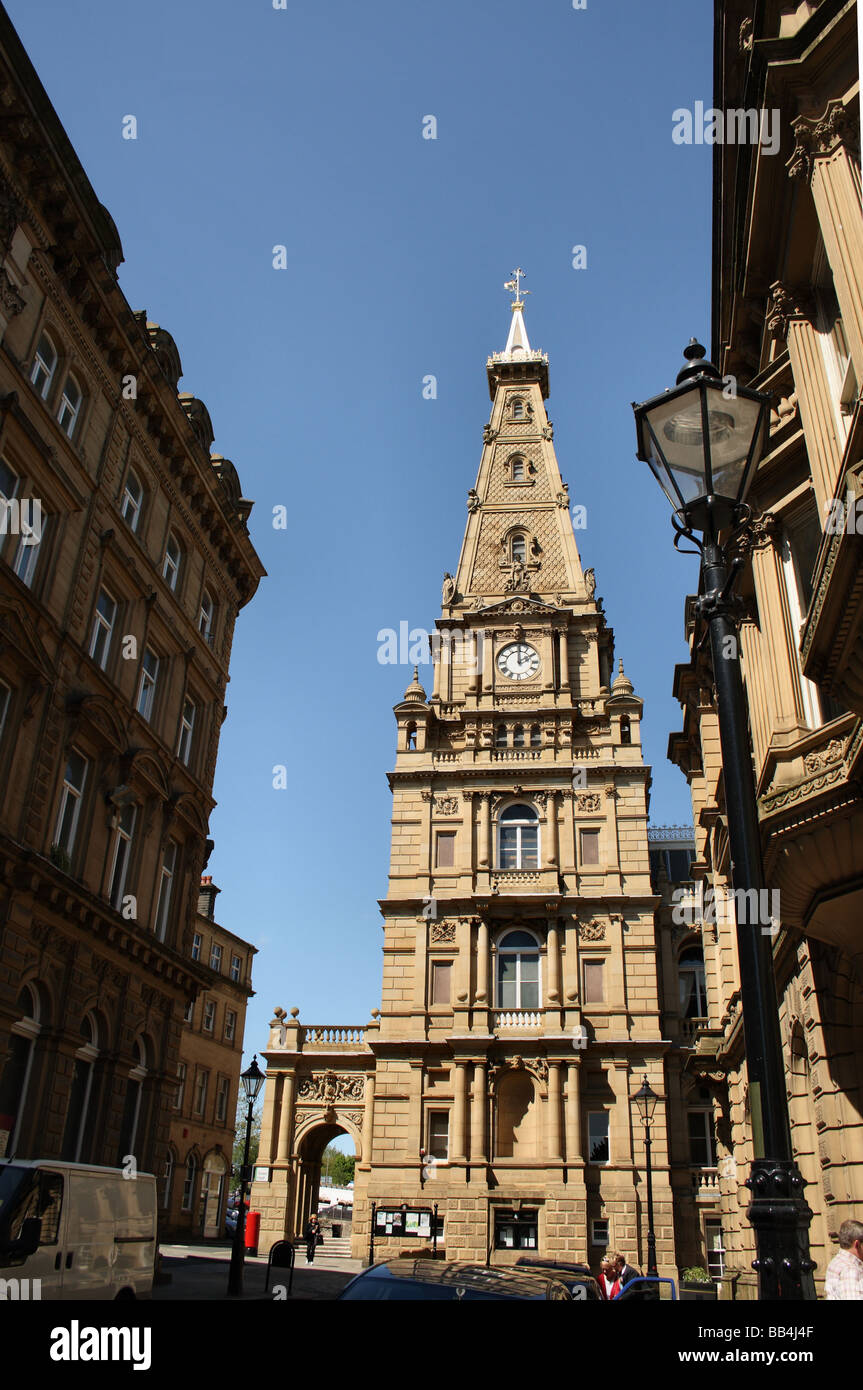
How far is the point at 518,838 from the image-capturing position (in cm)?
4266

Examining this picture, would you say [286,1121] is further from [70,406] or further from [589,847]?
[70,406]

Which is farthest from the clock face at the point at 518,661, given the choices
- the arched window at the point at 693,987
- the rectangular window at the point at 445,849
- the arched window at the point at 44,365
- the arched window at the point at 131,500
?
the arched window at the point at 44,365

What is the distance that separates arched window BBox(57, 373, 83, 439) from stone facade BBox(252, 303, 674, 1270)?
25167 millimetres

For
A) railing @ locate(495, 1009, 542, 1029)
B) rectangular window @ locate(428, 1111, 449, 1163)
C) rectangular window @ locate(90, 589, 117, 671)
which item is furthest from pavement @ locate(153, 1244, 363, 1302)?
rectangular window @ locate(90, 589, 117, 671)

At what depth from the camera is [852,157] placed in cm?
1178

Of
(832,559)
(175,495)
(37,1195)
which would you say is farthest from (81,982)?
(832,559)

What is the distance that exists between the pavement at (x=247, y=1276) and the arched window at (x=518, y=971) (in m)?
11.2

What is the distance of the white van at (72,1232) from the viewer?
1053 centimetres

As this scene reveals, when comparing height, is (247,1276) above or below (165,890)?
below

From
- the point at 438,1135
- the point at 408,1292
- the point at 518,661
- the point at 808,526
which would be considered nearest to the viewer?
the point at 408,1292

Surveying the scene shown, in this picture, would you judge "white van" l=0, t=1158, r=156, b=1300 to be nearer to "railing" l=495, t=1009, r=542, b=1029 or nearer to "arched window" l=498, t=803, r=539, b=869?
"railing" l=495, t=1009, r=542, b=1029

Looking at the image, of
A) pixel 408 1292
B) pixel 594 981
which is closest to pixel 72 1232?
pixel 408 1292

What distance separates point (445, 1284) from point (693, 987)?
37.1 meters

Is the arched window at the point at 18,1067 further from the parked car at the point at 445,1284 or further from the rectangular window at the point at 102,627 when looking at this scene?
the parked car at the point at 445,1284
